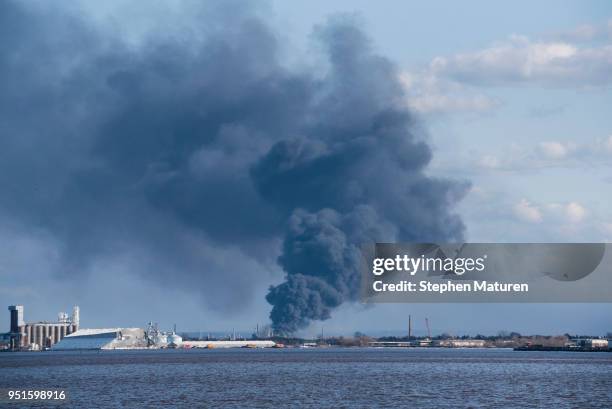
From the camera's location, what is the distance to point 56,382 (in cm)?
11300

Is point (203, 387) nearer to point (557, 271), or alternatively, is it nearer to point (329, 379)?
point (329, 379)

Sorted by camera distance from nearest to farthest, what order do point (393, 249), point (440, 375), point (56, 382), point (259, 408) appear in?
1. point (259, 408)
2. point (56, 382)
3. point (440, 375)
4. point (393, 249)

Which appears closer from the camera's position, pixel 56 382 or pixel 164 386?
pixel 164 386

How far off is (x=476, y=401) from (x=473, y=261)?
34.5 meters

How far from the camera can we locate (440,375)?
123562 mm

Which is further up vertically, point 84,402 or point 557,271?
point 557,271

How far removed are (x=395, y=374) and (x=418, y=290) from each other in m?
31.0

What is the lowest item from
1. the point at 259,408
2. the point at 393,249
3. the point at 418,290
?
the point at 259,408

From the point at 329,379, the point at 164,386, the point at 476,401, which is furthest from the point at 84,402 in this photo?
the point at 329,379

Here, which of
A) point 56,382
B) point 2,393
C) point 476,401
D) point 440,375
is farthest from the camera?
point 440,375

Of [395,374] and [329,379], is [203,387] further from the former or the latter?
[395,374]

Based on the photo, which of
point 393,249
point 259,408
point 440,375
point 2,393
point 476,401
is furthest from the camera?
point 393,249

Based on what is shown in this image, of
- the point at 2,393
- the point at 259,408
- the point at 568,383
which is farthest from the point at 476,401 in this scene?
the point at 2,393

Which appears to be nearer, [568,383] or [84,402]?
[84,402]
